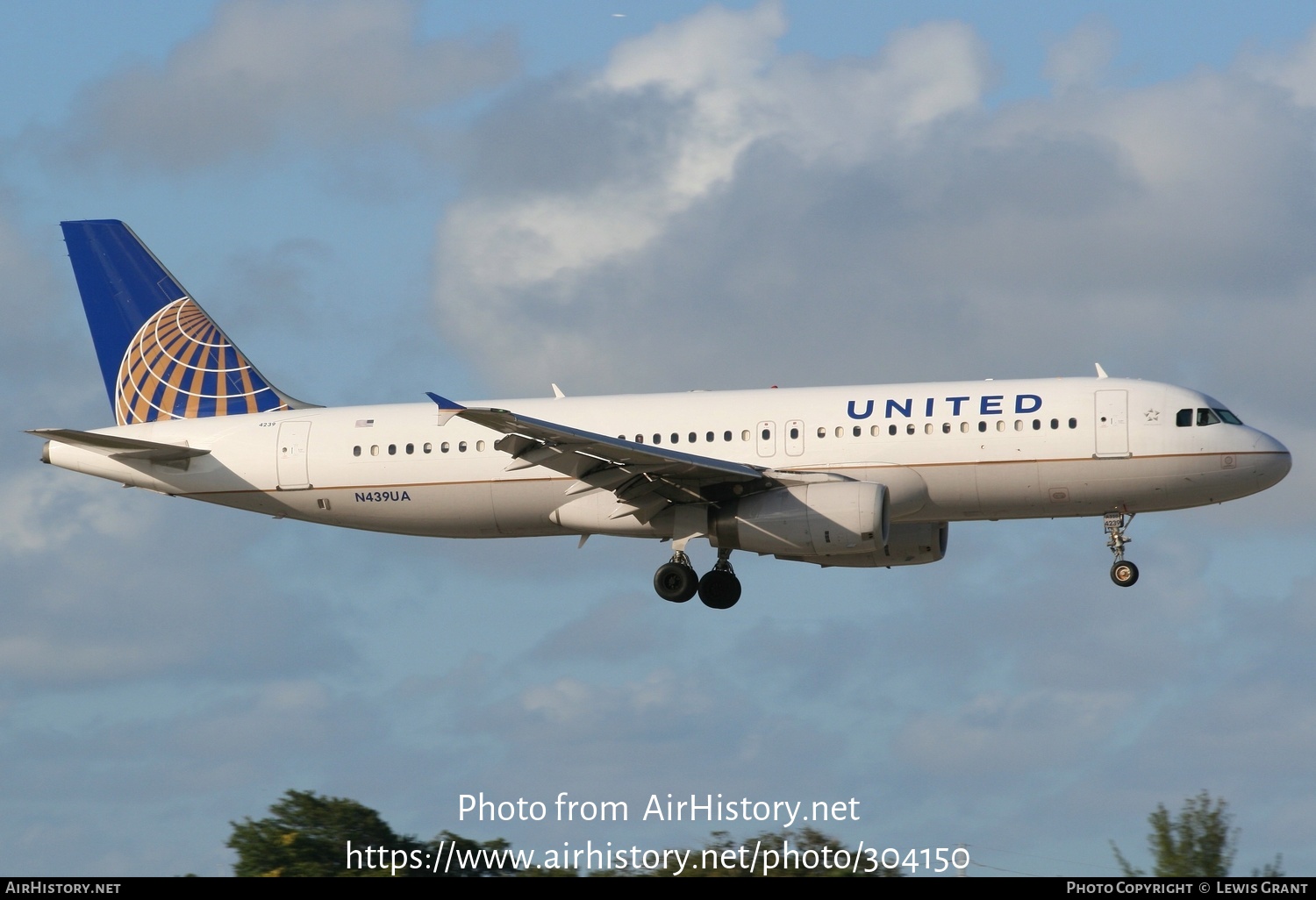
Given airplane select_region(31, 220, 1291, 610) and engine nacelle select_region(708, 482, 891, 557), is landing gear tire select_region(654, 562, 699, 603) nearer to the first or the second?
airplane select_region(31, 220, 1291, 610)

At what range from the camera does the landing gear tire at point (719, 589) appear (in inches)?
1698

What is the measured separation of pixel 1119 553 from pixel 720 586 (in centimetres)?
916

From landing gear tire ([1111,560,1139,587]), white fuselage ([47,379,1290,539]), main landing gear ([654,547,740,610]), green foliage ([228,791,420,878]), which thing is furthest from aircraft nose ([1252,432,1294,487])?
green foliage ([228,791,420,878])

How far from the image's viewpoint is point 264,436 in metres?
45.0

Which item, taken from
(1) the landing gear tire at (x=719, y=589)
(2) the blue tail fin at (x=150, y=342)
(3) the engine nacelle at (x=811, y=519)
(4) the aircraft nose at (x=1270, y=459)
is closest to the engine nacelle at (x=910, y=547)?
(1) the landing gear tire at (x=719, y=589)

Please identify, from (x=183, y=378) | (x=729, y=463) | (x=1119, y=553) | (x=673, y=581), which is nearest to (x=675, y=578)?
(x=673, y=581)

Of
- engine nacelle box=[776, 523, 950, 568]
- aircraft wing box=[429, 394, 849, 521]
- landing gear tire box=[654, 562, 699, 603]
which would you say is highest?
engine nacelle box=[776, 523, 950, 568]

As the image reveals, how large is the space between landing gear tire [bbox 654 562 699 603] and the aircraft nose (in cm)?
1294

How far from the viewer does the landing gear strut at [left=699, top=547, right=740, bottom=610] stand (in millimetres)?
43125

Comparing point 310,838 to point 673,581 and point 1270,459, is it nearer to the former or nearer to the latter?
point 673,581
